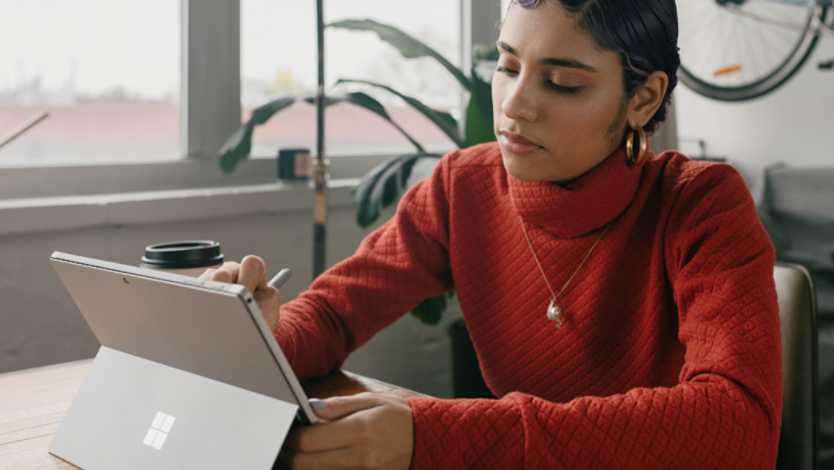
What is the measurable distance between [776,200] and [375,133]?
1192 millimetres

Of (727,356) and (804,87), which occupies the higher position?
(804,87)

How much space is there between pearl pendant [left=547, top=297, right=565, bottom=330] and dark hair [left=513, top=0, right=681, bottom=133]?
30cm

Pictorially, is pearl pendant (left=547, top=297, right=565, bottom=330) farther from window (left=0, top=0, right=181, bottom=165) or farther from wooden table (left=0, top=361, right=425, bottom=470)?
window (left=0, top=0, right=181, bottom=165)

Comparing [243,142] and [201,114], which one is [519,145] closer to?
[243,142]

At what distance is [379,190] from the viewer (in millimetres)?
1476

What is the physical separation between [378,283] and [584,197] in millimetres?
329

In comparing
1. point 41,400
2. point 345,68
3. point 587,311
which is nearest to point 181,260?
point 41,400

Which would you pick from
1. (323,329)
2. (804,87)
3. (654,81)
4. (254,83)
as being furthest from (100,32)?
(804,87)

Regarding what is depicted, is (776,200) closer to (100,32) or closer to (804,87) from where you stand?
(804,87)

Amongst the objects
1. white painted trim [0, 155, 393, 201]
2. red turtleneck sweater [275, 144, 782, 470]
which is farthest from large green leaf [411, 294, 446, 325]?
white painted trim [0, 155, 393, 201]

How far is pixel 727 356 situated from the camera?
2.32 ft

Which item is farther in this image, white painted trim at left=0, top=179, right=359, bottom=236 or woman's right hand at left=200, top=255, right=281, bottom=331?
white painted trim at left=0, top=179, right=359, bottom=236

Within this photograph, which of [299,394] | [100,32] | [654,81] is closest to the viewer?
[299,394]

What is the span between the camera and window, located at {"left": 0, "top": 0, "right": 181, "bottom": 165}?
58.8 inches
